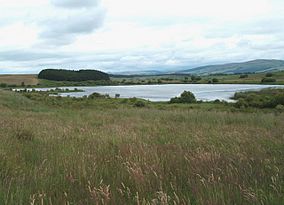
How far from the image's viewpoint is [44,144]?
8336 millimetres

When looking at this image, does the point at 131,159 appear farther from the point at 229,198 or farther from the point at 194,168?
the point at 229,198

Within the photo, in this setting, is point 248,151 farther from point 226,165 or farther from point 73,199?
point 73,199

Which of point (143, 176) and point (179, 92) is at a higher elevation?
point (143, 176)

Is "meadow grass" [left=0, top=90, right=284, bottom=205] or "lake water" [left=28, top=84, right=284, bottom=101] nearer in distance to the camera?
"meadow grass" [left=0, top=90, right=284, bottom=205]

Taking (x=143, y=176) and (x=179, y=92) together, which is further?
(x=179, y=92)

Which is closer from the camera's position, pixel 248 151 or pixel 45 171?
pixel 45 171

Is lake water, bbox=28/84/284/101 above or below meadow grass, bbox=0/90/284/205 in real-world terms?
below

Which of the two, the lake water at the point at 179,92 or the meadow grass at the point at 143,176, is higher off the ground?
the meadow grass at the point at 143,176

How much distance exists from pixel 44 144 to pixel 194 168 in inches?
162

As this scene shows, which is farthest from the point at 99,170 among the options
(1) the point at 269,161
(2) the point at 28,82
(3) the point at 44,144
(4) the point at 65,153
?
(2) the point at 28,82

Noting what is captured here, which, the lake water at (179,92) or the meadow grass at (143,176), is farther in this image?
the lake water at (179,92)

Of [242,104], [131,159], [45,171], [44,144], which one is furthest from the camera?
[242,104]

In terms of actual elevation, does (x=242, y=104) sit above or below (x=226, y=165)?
below

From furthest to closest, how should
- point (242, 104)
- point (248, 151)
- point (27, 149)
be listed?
point (242, 104) < point (27, 149) < point (248, 151)
